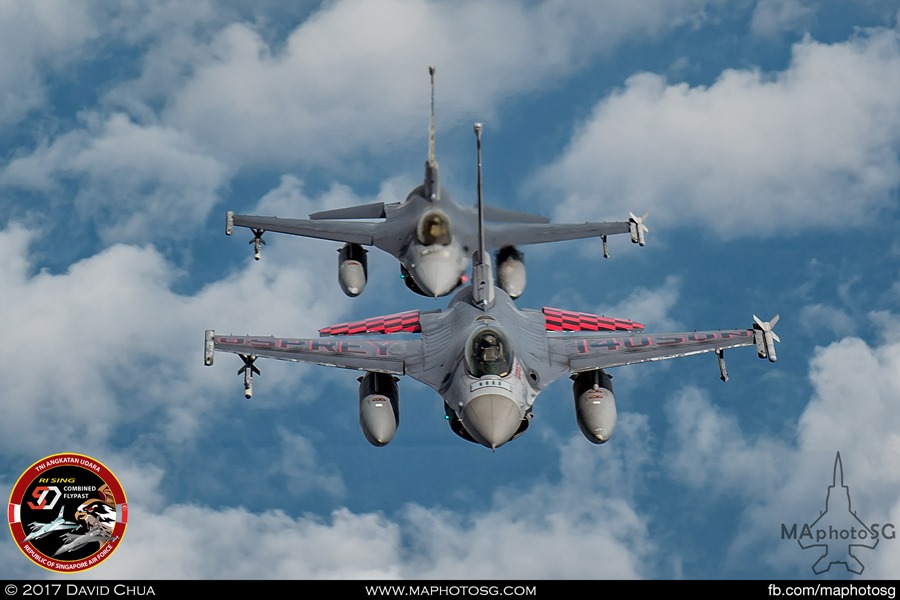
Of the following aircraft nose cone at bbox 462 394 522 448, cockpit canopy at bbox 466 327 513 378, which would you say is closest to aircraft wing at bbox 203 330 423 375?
cockpit canopy at bbox 466 327 513 378

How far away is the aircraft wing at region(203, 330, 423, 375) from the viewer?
43500 millimetres

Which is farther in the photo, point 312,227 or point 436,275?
point 312,227

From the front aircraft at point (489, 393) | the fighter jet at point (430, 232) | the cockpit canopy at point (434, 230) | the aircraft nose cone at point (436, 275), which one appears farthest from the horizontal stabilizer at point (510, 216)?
the front aircraft at point (489, 393)

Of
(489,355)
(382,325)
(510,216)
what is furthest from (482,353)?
(510,216)

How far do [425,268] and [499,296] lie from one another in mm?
5286

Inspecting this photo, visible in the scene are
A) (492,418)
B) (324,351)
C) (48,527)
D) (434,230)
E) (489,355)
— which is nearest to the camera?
(48,527)

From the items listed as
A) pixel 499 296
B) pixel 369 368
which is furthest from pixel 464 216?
pixel 369 368

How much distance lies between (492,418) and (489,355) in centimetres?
213

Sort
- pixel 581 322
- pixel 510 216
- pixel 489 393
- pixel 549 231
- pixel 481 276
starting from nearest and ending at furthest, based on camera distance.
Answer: pixel 489 393
pixel 481 276
pixel 581 322
pixel 549 231
pixel 510 216

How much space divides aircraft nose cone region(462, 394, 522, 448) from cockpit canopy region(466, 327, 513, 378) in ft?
3.49

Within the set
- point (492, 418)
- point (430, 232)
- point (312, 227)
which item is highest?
point (312, 227)

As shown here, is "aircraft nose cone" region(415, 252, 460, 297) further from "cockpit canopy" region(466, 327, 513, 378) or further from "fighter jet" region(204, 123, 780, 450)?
"cockpit canopy" region(466, 327, 513, 378)

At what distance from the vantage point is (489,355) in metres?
40.1

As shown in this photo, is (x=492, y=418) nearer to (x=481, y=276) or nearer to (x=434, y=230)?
(x=481, y=276)
